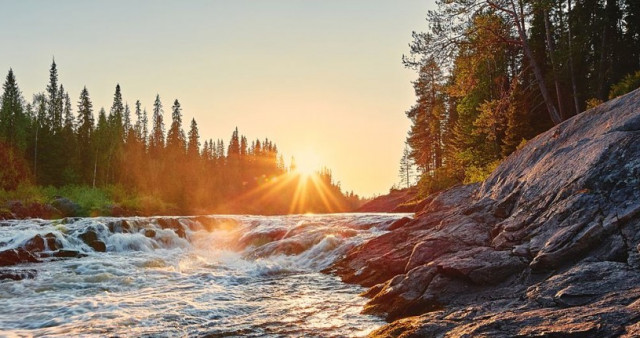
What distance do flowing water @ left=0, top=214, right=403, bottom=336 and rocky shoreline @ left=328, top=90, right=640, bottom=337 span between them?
4.13 ft

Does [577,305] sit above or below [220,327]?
above

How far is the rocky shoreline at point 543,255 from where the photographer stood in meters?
5.27

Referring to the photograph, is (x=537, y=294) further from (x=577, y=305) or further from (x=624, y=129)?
(x=624, y=129)

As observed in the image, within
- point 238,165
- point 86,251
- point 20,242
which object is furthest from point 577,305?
point 238,165

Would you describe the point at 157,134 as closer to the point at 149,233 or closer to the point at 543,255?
the point at 149,233

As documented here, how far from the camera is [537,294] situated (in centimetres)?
620

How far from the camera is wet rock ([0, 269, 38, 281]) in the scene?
12461 millimetres

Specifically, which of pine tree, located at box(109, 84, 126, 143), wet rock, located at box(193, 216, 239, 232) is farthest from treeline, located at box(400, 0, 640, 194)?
pine tree, located at box(109, 84, 126, 143)

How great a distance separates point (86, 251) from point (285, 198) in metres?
95.2

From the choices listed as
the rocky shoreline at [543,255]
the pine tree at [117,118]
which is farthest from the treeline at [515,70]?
the pine tree at [117,118]

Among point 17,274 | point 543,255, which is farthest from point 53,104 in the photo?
point 543,255

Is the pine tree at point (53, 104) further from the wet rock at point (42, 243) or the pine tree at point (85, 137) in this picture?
the wet rock at point (42, 243)

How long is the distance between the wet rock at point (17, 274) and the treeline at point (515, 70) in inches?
719

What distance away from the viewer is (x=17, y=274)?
12695 millimetres
